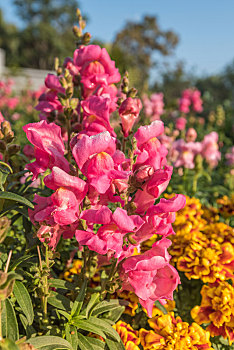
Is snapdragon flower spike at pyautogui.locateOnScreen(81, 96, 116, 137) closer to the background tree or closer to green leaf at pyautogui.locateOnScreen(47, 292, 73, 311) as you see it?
green leaf at pyautogui.locateOnScreen(47, 292, 73, 311)

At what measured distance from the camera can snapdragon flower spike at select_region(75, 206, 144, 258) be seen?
97 cm

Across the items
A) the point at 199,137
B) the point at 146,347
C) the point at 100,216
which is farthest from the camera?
the point at 199,137

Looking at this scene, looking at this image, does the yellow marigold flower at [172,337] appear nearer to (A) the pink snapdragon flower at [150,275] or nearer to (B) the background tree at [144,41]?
(A) the pink snapdragon flower at [150,275]

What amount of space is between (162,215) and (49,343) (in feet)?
1.57

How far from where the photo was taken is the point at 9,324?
0.98 meters

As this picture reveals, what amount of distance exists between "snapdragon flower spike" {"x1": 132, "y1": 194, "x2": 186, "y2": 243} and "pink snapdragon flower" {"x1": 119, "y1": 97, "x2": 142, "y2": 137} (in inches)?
12.8

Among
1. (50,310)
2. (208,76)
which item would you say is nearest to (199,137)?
(50,310)

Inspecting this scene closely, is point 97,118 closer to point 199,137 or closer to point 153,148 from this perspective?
point 153,148

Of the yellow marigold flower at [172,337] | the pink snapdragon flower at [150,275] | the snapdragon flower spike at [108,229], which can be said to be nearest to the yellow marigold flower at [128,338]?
the yellow marigold flower at [172,337]

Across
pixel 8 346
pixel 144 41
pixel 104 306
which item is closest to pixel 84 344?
pixel 104 306

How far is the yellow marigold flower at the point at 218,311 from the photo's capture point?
1.38 meters

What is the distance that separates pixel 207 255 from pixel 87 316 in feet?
2.07

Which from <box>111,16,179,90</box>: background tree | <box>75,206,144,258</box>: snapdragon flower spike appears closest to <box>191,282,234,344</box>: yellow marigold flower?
<box>75,206,144,258</box>: snapdragon flower spike

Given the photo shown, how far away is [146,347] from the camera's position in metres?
1.21
